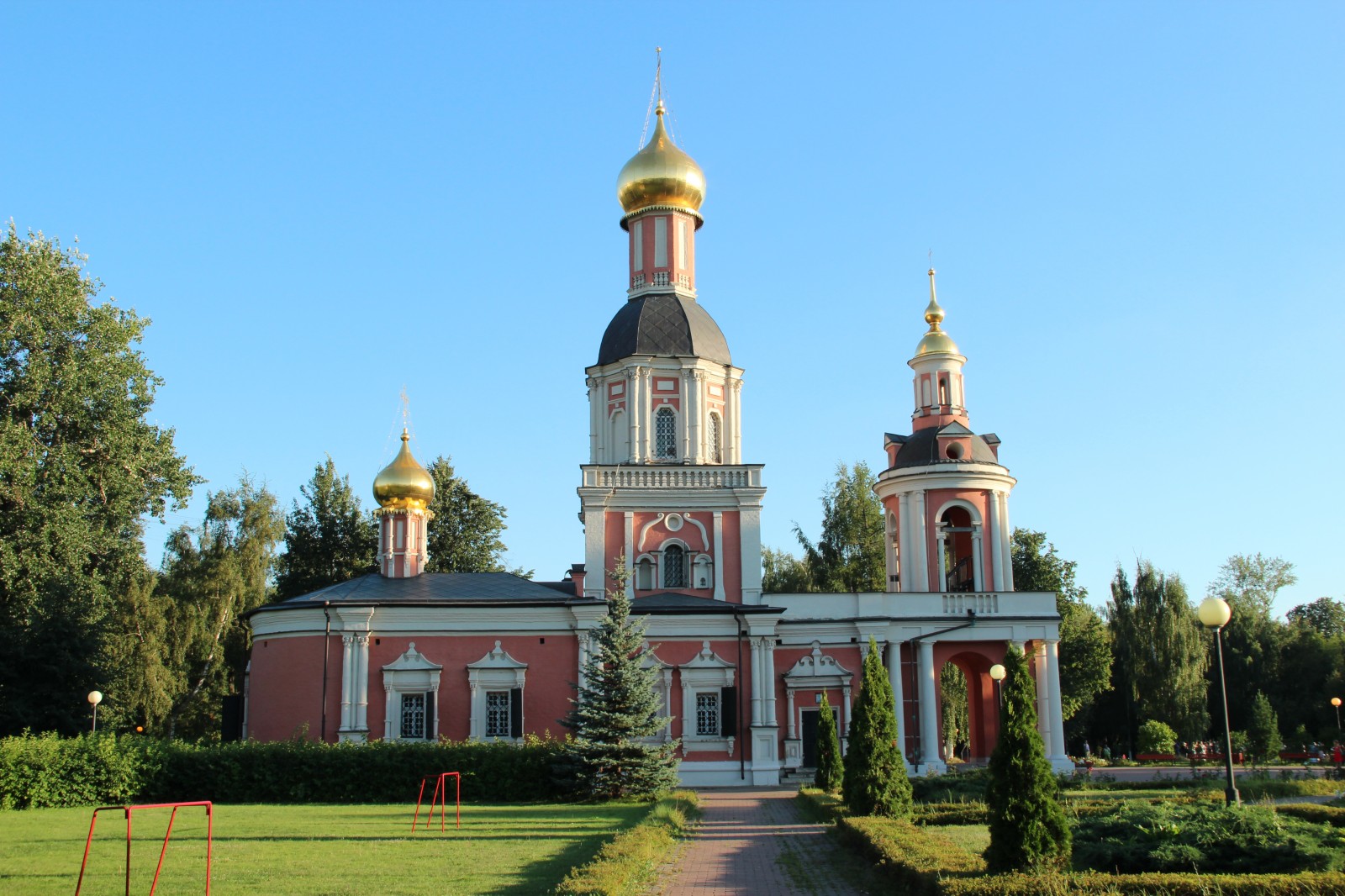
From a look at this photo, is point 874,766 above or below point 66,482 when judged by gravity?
below

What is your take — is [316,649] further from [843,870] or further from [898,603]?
[843,870]

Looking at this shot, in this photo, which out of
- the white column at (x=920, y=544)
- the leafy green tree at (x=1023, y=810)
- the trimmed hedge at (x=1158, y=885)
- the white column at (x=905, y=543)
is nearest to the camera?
the trimmed hedge at (x=1158, y=885)

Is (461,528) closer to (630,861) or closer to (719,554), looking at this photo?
(719,554)

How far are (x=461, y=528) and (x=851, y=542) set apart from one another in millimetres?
15347

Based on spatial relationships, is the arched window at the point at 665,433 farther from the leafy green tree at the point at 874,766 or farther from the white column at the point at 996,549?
the leafy green tree at the point at 874,766

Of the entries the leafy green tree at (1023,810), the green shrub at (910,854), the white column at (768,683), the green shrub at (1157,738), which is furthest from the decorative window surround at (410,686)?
the green shrub at (1157,738)

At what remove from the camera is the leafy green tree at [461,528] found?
46.2m

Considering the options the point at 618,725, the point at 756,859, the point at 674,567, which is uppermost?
the point at 674,567

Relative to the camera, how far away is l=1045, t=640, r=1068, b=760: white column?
3133 cm

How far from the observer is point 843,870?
13.8m

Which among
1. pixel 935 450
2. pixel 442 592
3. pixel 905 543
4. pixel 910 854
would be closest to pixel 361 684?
pixel 442 592

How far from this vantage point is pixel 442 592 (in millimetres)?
31688

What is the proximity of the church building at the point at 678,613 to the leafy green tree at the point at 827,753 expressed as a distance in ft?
18.6

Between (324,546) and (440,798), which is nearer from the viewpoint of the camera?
(440,798)
